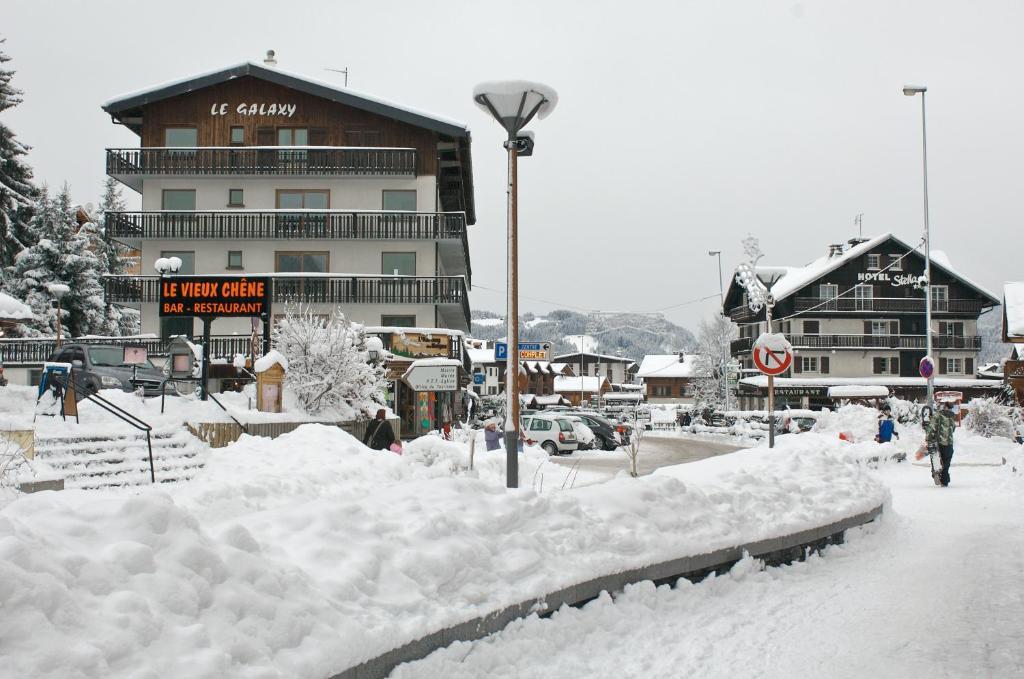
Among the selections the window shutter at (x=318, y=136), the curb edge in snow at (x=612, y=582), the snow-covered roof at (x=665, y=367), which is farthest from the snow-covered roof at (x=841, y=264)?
the curb edge in snow at (x=612, y=582)

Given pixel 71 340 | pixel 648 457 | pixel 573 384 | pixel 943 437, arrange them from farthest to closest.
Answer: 1. pixel 573 384
2. pixel 71 340
3. pixel 648 457
4. pixel 943 437

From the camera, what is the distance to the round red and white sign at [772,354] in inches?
593

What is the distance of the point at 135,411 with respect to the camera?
1934 centimetres

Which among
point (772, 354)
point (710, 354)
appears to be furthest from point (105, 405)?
point (710, 354)

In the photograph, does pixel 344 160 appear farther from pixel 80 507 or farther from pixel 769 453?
pixel 80 507

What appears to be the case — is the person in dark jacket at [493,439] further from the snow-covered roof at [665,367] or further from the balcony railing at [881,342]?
the snow-covered roof at [665,367]

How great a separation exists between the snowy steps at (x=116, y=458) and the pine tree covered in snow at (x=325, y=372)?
503 cm

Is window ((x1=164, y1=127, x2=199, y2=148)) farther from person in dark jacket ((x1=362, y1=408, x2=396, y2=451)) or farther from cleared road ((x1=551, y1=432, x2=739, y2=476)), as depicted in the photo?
person in dark jacket ((x1=362, y1=408, x2=396, y2=451))

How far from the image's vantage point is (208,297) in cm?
2247

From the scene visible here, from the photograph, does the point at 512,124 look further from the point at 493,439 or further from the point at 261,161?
the point at 261,161

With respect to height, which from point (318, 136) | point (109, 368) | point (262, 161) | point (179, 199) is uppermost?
point (318, 136)

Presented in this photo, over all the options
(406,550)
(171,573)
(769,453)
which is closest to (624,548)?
(406,550)

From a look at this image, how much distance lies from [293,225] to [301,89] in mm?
6094

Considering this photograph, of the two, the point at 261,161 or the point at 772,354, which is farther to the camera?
the point at 261,161
